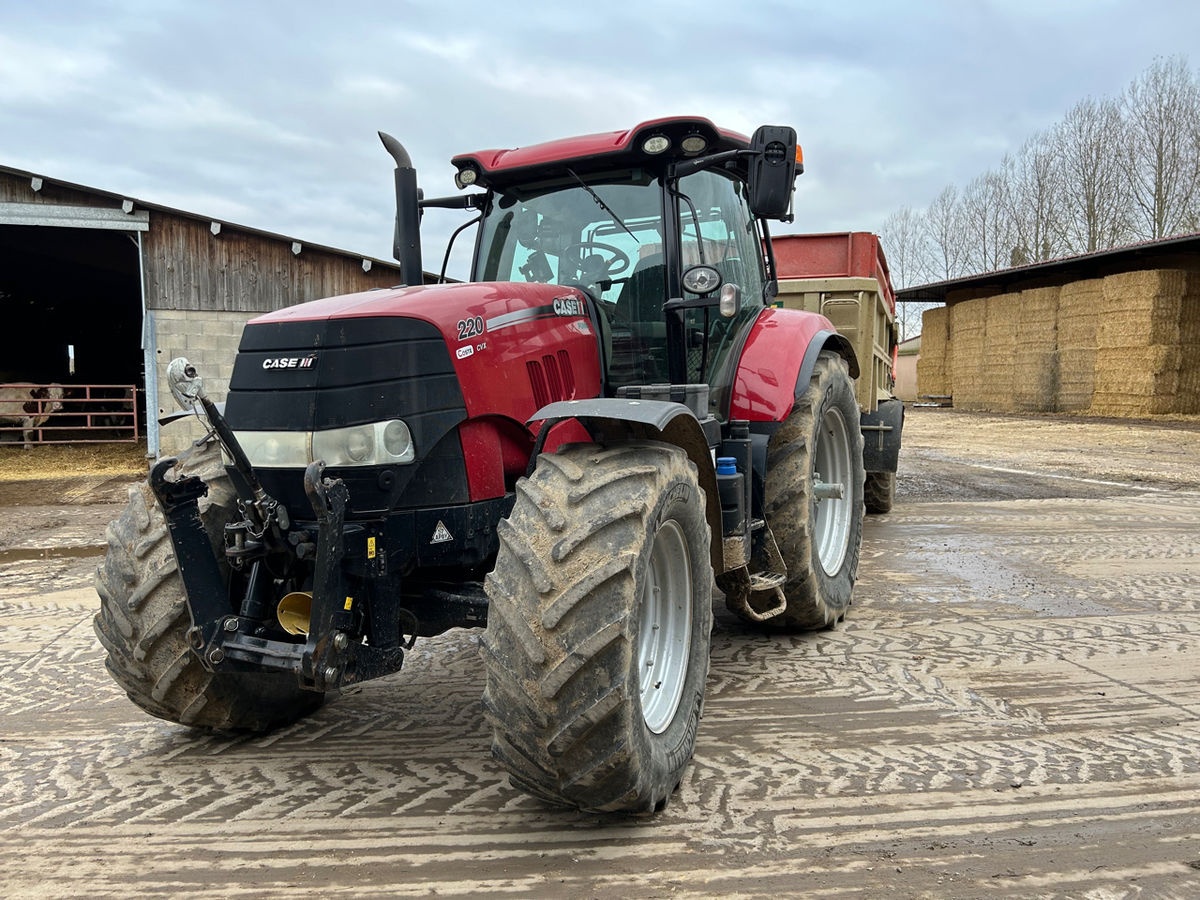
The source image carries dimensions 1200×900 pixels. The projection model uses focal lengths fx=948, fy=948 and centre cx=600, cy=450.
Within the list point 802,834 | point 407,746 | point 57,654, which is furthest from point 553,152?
point 57,654

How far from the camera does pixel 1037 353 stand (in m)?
22.2

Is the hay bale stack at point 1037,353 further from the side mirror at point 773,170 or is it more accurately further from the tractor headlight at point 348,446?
the tractor headlight at point 348,446

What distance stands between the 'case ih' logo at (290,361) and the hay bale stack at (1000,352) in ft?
75.4

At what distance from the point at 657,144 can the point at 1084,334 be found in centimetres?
1972

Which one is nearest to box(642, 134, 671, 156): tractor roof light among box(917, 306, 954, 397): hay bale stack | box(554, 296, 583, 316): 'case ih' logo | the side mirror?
the side mirror

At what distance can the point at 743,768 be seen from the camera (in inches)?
125

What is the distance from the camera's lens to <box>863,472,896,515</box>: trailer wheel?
27.4ft

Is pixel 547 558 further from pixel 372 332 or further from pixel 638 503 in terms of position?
pixel 372 332

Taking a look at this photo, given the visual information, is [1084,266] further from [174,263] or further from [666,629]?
[666,629]

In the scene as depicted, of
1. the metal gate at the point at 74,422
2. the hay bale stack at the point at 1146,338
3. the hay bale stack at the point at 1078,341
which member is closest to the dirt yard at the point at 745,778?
the metal gate at the point at 74,422

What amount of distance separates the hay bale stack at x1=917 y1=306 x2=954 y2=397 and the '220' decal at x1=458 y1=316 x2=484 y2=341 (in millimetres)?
26481

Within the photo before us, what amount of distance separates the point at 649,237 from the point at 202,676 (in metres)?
2.42

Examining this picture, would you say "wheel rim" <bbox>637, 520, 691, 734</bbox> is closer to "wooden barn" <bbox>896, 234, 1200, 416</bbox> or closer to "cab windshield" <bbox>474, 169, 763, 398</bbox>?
"cab windshield" <bbox>474, 169, 763, 398</bbox>

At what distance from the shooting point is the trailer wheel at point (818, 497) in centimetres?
437
